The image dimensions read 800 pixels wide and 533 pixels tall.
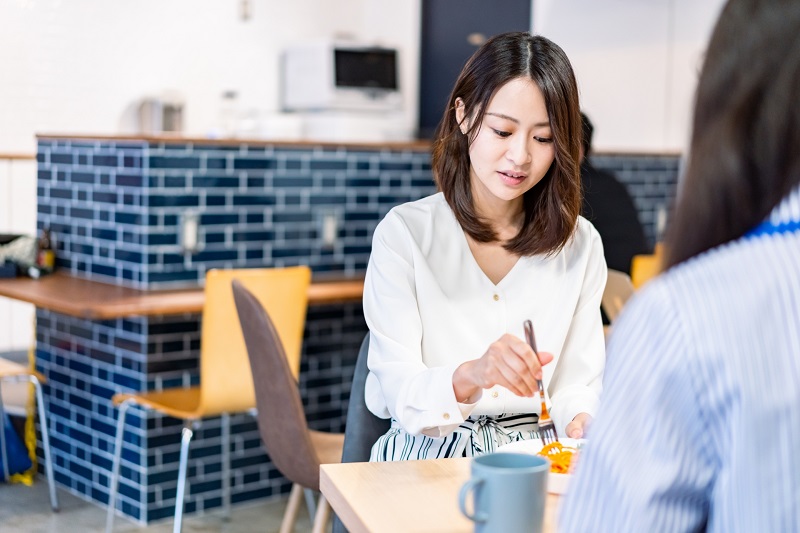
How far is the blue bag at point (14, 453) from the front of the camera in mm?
3863

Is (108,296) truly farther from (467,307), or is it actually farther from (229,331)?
(467,307)

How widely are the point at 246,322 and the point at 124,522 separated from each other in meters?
1.42

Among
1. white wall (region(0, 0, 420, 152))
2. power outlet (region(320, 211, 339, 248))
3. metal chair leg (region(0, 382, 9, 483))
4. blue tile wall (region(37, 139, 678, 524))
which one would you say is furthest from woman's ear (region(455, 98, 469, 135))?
Result: white wall (region(0, 0, 420, 152))

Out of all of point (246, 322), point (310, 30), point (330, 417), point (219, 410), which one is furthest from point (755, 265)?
point (310, 30)

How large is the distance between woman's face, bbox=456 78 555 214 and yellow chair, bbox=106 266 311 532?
1442mm

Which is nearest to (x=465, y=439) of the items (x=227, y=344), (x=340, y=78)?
(x=227, y=344)

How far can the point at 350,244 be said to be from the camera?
4.12 meters

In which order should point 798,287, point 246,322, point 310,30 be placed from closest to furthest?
point 798,287
point 246,322
point 310,30

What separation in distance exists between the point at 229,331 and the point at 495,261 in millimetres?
1466

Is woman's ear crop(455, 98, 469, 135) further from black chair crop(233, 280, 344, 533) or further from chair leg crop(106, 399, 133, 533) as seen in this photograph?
chair leg crop(106, 399, 133, 533)

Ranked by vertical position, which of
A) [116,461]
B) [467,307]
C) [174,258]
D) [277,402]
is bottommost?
[116,461]

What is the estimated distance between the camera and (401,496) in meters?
1.31

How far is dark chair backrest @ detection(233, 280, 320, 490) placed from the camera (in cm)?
242

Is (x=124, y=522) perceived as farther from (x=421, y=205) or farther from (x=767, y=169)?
(x=767, y=169)
